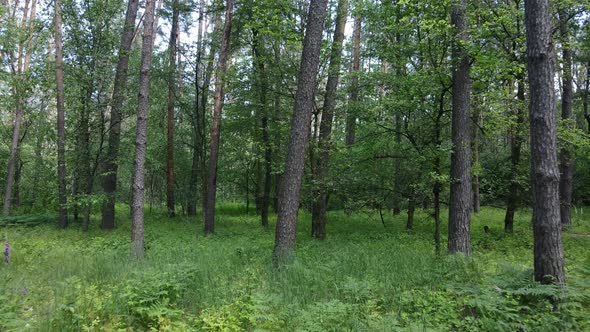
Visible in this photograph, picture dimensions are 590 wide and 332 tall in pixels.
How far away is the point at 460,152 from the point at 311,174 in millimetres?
4668

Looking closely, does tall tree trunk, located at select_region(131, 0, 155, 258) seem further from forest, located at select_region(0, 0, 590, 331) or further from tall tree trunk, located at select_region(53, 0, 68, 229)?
tall tree trunk, located at select_region(53, 0, 68, 229)

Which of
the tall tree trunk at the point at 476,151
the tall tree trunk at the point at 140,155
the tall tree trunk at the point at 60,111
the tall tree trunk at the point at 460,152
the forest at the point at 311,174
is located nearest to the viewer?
the forest at the point at 311,174

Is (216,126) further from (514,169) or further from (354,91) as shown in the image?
(514,169)

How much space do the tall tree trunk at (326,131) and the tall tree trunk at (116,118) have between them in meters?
6.98

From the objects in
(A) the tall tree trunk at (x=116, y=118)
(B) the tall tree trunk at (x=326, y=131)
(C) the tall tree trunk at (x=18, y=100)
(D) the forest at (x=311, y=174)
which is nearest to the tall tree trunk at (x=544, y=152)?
(D) the forest at (x=311, y=174)

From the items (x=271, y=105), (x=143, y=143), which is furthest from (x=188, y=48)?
(x=143, y=143)

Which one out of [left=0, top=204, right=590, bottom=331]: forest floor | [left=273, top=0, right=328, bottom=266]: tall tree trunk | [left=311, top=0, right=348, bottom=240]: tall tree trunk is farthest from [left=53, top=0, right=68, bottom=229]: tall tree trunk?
[left=273, top=0, right=328, bottom=266]: tall tree trunk

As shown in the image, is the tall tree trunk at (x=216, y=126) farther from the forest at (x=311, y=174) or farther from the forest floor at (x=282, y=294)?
the forest floor at (x=282, y=294)

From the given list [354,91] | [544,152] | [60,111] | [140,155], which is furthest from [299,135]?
[60,111]

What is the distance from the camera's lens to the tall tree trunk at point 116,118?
1310cm

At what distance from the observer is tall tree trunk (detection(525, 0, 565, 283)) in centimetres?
483

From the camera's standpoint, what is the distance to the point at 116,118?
13398mm

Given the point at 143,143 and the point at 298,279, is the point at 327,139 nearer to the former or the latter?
the point at 143,143

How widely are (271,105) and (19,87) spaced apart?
9.48 metres
